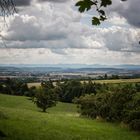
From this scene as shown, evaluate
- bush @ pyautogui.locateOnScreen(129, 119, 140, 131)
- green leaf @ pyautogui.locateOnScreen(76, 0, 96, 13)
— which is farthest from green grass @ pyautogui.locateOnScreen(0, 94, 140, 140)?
green leaf @ pyautogui.locateOnScreen(76, 0, 96, 13)

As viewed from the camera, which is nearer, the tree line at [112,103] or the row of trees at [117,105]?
the row of trees at [117,105]

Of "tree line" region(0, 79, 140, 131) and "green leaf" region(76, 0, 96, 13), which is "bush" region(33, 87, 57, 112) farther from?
"green leaf" region(76, 0, 96, 13)

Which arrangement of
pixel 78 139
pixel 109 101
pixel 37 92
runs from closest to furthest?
pixel 78 139, pixel 109 101, pixel 37 92

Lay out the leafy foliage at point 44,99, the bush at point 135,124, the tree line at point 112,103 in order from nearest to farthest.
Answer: the bush at point 135,124, the tree line at point 112,103, the leafy foliage at point 44,99

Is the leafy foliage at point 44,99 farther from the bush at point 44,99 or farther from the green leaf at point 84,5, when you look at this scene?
the green leaf at point 84,5

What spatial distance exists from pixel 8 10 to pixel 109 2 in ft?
13.8

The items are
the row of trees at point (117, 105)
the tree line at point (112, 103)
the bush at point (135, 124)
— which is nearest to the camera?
the bush at point (135, 124)

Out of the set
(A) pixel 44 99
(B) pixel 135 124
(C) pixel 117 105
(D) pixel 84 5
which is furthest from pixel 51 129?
(A) pixel 44 99

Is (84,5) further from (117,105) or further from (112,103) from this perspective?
(112,103)

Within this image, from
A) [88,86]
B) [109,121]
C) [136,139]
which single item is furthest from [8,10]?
[88,86]

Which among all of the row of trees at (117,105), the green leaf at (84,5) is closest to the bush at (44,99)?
the row of trees at (117,105)

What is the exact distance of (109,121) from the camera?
222ft

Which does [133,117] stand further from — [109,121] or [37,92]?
[37,92]

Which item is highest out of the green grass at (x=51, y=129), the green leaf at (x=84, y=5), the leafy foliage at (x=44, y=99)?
the green leaf at (x=84, y=5)
